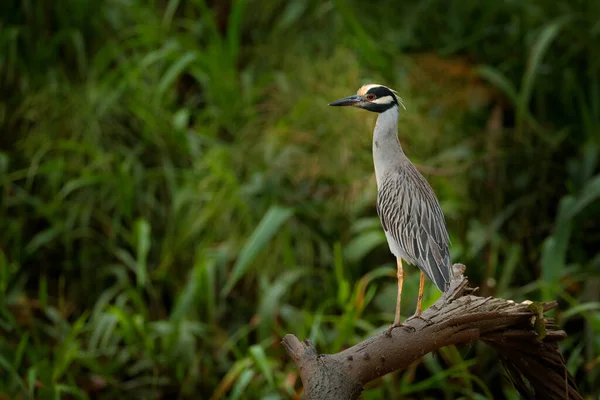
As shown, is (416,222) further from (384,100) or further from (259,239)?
(259,239)

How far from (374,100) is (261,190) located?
268cm

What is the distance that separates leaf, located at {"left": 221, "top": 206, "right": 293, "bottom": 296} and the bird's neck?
2.18 m

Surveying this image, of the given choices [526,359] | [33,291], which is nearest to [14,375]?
[33,291]

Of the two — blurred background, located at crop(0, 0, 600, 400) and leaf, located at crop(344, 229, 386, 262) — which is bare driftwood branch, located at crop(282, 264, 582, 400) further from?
leaf, located at crop(344, 229, 386, 262)

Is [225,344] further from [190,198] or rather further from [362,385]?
[362,385]

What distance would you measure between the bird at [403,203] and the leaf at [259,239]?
1.97 m

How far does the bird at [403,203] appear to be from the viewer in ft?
4.90

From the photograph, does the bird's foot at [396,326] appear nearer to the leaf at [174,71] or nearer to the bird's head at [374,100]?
the bird's head at [374,100]

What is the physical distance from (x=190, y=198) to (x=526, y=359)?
235 cm

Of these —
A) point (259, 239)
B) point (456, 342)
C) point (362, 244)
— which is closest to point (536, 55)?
point (362, 244)

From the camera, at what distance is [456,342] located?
1.85 meters

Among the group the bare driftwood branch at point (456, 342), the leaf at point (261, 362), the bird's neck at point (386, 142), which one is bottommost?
the leaf at point (261, 362)

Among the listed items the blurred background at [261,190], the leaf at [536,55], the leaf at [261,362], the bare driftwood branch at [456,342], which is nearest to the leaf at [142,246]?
the blurred background at [261,190]

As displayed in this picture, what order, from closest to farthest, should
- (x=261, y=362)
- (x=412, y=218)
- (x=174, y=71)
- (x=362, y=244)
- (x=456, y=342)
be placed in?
(x=412, y=218) → (x=456, y=342) → (x=261, y=362) → (x=362, y=244) → (x=174, y=71)
